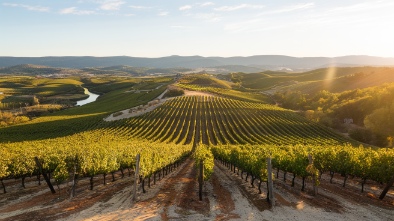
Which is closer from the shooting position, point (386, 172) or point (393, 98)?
point (386, 172)

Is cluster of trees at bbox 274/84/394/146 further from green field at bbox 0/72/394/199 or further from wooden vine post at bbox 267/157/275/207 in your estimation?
wooden vine post at bbox 267/157/275/207

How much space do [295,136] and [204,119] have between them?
4292cm

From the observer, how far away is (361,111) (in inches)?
4766

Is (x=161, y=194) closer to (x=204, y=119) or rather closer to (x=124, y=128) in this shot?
(x=124, y=128)

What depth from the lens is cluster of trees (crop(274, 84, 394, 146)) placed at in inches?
3750

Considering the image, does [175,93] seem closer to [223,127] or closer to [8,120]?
[223,127]

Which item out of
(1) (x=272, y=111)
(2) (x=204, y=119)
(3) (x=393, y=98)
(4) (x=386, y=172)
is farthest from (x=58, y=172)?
(3) (x=393, y=98)

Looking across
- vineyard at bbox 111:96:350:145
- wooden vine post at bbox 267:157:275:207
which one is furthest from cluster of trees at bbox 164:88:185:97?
wooden vine post at bbox 267:157:275:207

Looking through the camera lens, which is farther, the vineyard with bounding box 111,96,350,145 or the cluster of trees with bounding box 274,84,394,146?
the cluster of trees with bounding box 274,84,394,146

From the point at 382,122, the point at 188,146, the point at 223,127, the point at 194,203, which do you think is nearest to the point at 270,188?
the point at 194,203

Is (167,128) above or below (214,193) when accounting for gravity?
below

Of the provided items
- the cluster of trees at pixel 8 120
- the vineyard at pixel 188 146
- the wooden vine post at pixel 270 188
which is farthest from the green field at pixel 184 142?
the cluster of trees at pixel 8 120

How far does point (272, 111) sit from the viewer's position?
13525 centimetres

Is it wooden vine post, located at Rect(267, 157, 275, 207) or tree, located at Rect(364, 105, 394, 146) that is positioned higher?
wooden vine post, located at Rect(267, 157, 275, 207)
